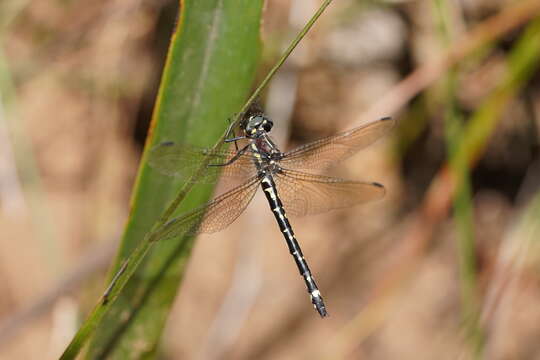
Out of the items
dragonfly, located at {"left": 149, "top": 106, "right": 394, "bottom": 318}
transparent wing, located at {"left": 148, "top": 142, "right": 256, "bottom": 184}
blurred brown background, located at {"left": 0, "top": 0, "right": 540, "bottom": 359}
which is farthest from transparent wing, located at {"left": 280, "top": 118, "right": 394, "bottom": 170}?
blurred brown background, located at {"left": 0, "top": 0, "right": 540, "bottom": 359}

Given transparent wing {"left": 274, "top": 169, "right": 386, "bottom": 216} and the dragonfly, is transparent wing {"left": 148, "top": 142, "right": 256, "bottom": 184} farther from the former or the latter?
transparent wing {"left": 274, "top": 169, "right": 386, "bottom": 216}

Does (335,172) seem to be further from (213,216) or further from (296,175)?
(213,216)

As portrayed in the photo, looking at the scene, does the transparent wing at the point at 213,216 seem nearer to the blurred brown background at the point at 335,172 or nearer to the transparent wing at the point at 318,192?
the transparent wing at the point at 318,192

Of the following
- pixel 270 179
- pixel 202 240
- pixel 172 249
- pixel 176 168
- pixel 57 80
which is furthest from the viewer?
pixel 202 240

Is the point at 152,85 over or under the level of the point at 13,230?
over

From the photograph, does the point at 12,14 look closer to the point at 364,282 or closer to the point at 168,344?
the point at 168,344

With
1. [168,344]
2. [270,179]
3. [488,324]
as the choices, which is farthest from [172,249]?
[168,344]

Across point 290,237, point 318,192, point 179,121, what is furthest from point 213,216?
point 318,192

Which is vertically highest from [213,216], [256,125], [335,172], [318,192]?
[335,172]
